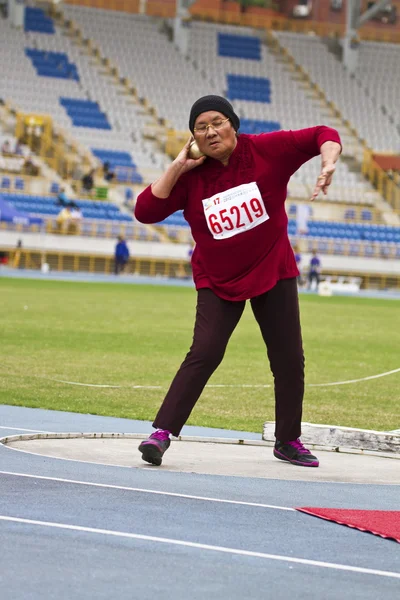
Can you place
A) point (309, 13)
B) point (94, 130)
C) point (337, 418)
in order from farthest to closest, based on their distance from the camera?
point (309, 13), point (94, 130), point (337, 418)

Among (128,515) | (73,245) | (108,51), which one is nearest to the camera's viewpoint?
(128,515)

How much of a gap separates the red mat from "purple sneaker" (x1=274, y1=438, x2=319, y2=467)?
1652mm

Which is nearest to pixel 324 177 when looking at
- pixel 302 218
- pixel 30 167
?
pixel 302 218

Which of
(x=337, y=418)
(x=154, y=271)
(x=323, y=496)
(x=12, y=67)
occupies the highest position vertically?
(x=12, y=67)

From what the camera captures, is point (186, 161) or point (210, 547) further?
point (186, 161)

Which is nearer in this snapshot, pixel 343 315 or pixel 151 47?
pixel 343 315

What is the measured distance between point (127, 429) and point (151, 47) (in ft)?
173

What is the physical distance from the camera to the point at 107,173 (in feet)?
168

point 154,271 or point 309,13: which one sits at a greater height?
point 309,13

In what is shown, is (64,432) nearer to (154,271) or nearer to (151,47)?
(154,271)

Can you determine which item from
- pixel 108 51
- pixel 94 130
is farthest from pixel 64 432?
pixel 108 51

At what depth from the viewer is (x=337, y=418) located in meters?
11.0

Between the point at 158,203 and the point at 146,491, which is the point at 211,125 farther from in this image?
the point at 146,491

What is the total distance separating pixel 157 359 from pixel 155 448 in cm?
972
